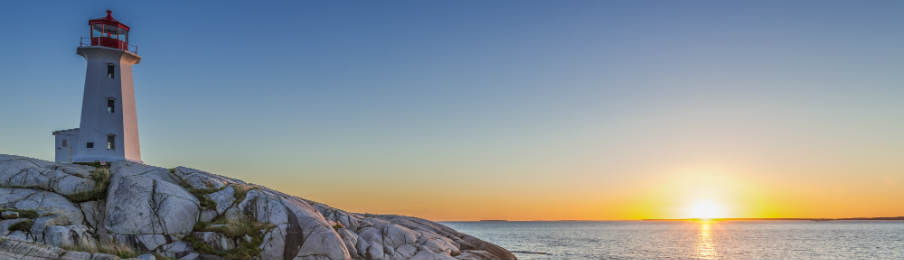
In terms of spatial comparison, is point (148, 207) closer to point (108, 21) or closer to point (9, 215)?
point (9, 215)

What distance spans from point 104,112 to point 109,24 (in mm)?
6731

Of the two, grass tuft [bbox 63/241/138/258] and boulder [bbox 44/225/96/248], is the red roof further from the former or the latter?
grass tuft [bbox 63/241/138/258]

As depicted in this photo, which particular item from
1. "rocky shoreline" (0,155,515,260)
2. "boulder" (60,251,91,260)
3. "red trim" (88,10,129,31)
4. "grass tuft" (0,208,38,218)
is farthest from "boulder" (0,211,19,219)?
"red trim" (88,10,129,31)

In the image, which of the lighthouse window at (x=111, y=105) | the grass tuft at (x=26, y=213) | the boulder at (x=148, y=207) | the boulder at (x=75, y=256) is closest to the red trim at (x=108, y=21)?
the lighthouse window at (x=111, y=105)

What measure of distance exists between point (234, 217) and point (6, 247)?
1038 centimetres

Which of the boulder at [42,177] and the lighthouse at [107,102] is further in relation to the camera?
the lighthouse at [107,102]

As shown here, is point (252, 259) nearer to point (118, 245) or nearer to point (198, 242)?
point (198, 242)

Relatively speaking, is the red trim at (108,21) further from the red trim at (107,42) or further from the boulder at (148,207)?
the boulder at (148,207)

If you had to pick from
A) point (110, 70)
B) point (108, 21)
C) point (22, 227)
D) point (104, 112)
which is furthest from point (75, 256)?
point (108, 21)

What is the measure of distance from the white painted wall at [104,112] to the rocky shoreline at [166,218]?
410 inches

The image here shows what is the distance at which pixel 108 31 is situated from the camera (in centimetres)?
4284

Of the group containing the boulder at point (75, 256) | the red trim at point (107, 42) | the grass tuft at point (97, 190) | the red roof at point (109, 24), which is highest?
the red roof at point (109, 24)

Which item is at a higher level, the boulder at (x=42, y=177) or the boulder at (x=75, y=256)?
the boulder at (x=42, y=177)

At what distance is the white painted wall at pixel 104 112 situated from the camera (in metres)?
40.6
